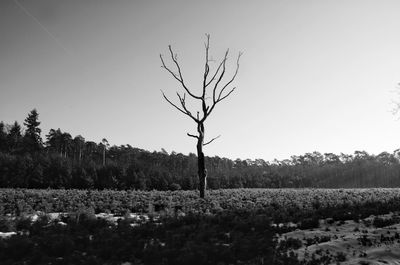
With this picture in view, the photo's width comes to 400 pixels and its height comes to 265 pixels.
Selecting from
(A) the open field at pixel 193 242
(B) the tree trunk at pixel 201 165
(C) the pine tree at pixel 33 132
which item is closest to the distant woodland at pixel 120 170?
(C) the pine tree at pixel 33 132

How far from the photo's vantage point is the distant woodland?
62.0m

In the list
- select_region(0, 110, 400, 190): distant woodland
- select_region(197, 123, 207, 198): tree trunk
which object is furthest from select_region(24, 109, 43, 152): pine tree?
select_region(197, 123, 207, 198): tree trunk

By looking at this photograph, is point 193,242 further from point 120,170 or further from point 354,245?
point 120,170

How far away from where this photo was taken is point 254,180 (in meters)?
85.6

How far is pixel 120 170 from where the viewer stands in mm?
69312

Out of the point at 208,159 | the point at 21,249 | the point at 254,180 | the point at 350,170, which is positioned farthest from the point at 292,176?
the point at 21,249

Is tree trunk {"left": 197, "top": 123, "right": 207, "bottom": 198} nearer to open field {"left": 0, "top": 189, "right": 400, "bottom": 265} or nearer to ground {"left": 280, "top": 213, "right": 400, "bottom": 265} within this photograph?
open field {"left": 0, "top": 189, "right": 400, "bottom": 265}

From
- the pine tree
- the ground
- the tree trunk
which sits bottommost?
the ground

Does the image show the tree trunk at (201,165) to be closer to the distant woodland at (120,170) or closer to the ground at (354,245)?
the ground at (354,245)

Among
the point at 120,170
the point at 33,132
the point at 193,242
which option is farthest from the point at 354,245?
the point at 33,132

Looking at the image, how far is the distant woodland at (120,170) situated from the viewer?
2440 inches

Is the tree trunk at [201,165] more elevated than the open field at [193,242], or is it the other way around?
the tree trunk at [201,165]

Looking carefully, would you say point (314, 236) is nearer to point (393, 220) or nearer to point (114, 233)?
point (393, 220)

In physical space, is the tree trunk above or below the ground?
above
